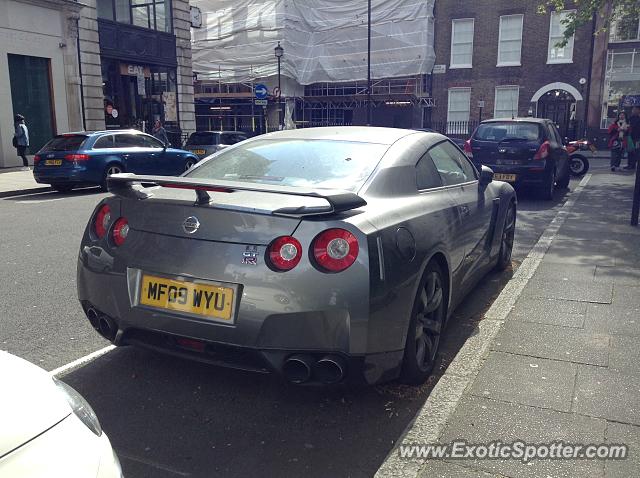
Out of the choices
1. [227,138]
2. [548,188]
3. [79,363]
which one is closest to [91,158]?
[227,138]

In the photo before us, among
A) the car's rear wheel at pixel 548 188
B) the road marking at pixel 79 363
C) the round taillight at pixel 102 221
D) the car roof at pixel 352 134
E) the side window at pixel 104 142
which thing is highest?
the car roof at pixel 352 134

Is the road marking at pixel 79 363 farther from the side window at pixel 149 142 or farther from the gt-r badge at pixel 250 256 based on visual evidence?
the side window at pixel 149 142

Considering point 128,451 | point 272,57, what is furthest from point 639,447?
point 272,57

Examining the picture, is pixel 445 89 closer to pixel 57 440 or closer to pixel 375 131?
pixel 375 131

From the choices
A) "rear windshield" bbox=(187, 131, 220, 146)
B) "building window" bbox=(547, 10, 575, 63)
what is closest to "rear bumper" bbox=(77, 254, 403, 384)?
"rear windshield" bbox=(187, 131, 220, 146)

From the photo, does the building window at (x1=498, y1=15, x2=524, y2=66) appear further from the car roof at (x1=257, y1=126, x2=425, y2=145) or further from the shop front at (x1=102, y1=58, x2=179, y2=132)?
the car roof at (x1=257, y1=126, x2=425, y2=145)

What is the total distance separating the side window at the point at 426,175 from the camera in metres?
3.79

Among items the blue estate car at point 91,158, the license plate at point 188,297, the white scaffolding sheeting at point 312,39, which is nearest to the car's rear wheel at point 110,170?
the blue estate car at point 91,158

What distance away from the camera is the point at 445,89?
37.8 m

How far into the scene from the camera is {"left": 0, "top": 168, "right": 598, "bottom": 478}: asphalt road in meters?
2.62

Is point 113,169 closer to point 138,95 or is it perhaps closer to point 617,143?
point 138,95

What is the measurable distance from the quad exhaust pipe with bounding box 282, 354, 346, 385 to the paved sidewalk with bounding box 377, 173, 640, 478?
446 millimetres

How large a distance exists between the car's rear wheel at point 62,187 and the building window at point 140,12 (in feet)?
36.8

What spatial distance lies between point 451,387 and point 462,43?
1465 inches
